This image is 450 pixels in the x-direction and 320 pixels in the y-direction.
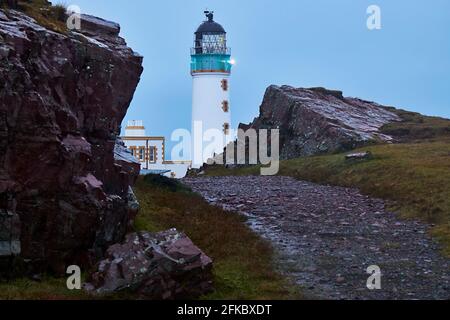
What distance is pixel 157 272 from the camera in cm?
1866

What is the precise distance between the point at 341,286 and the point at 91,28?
12.7 metres

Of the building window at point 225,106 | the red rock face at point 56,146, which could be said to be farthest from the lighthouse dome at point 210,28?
the red rock face at point 56,146

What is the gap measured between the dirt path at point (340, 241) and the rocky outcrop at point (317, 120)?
54.3ft

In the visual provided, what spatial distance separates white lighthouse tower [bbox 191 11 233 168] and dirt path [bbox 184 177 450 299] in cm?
4530

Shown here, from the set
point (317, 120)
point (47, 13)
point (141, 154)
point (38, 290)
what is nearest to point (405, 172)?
point (317, 120)

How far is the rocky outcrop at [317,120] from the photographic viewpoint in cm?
5750

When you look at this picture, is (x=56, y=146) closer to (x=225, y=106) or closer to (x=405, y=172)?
(x=405, y=172)

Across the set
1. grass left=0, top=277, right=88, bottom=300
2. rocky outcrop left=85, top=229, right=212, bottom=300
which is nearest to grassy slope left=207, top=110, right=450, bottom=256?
rocky outcrop left=85, top=229, right=212, bottom=300

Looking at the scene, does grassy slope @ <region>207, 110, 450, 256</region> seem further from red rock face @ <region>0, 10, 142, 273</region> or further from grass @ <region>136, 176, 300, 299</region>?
red rock face @ <region>0, 10, 142, 273</region>

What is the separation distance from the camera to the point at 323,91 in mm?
73125

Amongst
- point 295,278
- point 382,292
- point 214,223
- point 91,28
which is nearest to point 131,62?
point 91,28

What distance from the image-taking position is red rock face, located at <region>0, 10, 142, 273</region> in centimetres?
1950

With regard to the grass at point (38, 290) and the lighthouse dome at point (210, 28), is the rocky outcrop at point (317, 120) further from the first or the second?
the grass at point (38, 290)
